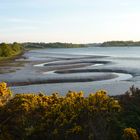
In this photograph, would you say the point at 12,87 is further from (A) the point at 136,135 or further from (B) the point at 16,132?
(A) the point at 136,135

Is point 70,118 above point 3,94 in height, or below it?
below

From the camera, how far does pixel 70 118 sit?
1044cm

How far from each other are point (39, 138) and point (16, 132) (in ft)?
2.23

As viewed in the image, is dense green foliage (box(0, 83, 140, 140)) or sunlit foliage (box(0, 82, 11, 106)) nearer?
dense green foliage (box(0, 83, 140, 140))

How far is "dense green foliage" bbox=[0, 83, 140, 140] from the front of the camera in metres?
9.76

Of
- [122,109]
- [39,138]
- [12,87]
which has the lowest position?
[12,87]

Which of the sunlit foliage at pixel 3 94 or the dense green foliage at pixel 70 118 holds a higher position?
the sunlit foliage at pixel 3 94

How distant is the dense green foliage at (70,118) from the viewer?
976 centimetres

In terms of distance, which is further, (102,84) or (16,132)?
(102,84)

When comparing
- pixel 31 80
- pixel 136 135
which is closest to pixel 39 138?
pixel 136 135

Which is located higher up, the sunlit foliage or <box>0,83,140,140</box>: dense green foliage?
the sunlit foliage

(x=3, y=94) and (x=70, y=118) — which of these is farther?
(x=3, y=94)

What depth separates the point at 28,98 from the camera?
1169 centimetres

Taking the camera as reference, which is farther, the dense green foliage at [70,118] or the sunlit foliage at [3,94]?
the sunlit foliage at [3,94]
